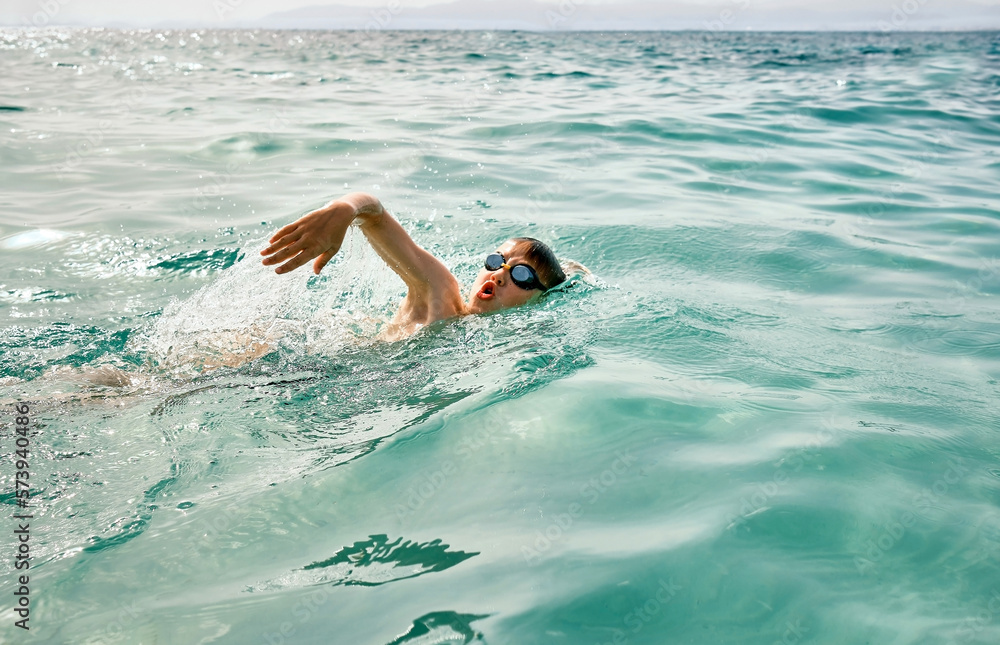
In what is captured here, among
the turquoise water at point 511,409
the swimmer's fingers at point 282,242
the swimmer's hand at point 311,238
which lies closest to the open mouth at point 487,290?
the turquoise water at point 511,409

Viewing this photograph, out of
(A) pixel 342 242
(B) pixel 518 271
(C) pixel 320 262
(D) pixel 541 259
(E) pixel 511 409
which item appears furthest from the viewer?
(D) pixel 541 259

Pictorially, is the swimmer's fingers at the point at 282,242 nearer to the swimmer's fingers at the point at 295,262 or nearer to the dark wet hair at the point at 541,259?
the swimmer's fingers at the point at 295,262

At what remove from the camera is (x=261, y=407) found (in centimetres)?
372

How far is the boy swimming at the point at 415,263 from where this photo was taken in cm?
338

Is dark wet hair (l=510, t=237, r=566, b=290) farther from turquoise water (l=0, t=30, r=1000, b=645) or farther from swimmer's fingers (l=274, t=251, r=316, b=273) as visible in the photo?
swimmer's fingers (l=274, t=251, r=316, b=273)

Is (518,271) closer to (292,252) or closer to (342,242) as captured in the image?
(342,242)

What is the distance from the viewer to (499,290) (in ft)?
15.7

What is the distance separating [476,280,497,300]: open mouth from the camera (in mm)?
4738

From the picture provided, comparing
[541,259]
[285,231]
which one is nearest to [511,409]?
[285,231]

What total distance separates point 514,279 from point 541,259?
0.29m

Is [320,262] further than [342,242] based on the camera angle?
No

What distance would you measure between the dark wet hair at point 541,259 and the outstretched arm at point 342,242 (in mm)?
560

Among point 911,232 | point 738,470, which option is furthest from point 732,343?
point 911,232

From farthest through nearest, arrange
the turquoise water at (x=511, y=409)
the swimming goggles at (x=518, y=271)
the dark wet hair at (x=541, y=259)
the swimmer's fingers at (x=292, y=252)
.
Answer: the dark wet hair at (x=541, y=259), the swimming goggles at (x=518, y=271), the swimmer's fingers at (x=292, y=252), the turquoise water at (x=511, y=409)
